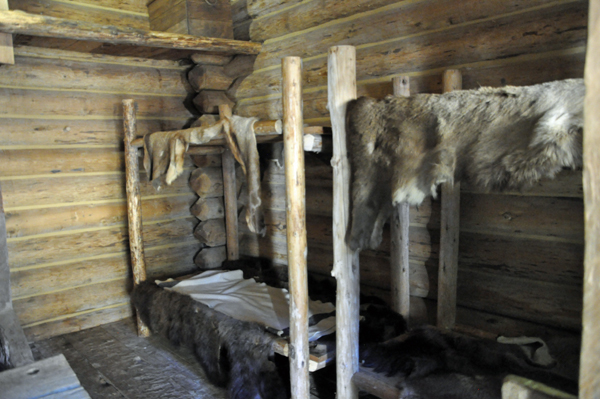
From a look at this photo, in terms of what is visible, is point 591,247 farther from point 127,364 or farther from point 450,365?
point 127,364

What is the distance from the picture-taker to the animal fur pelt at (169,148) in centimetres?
306

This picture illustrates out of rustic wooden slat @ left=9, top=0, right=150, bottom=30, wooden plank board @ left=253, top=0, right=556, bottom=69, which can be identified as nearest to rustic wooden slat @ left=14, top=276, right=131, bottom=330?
rustic wooden slat @ left=9, top=0, right=150, bottom=30

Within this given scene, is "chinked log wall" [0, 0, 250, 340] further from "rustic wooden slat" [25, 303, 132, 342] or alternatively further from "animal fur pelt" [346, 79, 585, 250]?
"animal fur pelt" [346, 79, 585, 250]

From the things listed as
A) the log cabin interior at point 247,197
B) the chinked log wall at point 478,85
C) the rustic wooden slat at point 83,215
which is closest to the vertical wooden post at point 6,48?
the log cabin interior at point 247,197

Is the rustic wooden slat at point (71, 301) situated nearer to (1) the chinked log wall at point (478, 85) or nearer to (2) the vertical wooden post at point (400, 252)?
(1) the chinked log wall at point (478, 85)

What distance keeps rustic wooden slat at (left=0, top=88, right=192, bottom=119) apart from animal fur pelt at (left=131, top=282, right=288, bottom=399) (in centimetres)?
164

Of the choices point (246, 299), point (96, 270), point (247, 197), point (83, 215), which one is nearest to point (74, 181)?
point (83, 215)

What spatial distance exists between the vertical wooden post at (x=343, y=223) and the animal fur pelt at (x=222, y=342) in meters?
0.50

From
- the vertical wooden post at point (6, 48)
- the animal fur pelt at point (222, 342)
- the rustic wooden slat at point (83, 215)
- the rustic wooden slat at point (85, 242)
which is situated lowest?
the animal fur pelt at point (222, 342)

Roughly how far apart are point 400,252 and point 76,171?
2.73m

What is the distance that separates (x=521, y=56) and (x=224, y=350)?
246cm

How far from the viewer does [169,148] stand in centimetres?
340

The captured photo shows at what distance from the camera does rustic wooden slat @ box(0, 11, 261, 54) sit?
2926 millimetres

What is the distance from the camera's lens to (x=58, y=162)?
3.83 m
